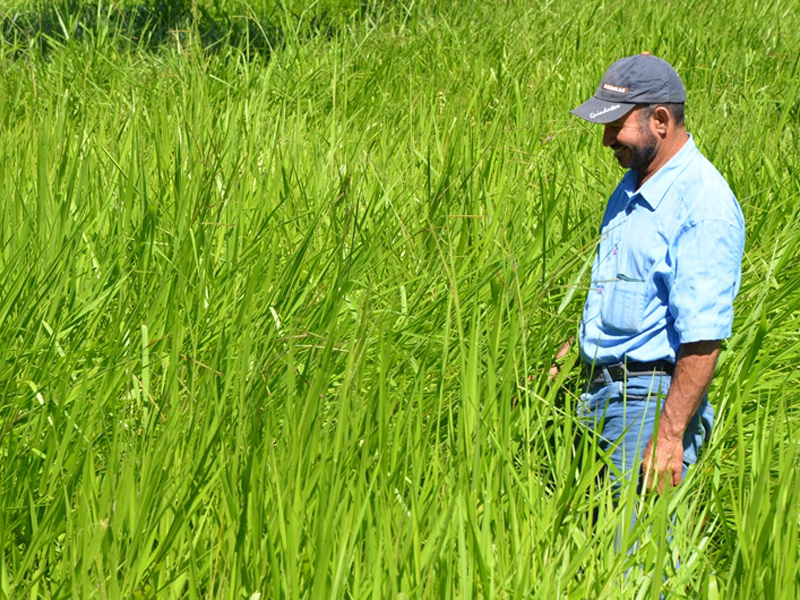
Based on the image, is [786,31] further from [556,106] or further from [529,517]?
[529,517]

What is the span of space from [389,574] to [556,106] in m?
3.43

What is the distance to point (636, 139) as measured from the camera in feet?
8.49

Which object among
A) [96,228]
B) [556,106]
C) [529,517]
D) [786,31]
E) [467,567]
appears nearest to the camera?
[467,567]

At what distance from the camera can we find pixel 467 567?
6.14ft

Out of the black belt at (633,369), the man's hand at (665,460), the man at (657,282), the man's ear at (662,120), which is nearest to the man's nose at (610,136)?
the man at (657,282)

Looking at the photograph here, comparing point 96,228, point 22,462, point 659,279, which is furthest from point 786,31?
point 22,462

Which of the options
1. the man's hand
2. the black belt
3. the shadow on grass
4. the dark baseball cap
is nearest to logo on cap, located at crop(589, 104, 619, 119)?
the dark baseball cap

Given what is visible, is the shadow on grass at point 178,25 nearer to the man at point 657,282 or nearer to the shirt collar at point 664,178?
the man at point 657,282

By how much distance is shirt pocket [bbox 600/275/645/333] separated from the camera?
2480 millimetres

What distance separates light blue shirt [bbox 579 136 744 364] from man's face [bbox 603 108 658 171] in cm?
7

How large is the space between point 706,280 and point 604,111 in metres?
0.57

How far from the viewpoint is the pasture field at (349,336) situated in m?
1.88

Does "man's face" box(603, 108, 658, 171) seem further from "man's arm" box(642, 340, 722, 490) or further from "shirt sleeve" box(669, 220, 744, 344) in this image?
"man's arm" box(642, 340, 722, 490)

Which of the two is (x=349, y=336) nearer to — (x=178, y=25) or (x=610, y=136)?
(x=610, y=136)
